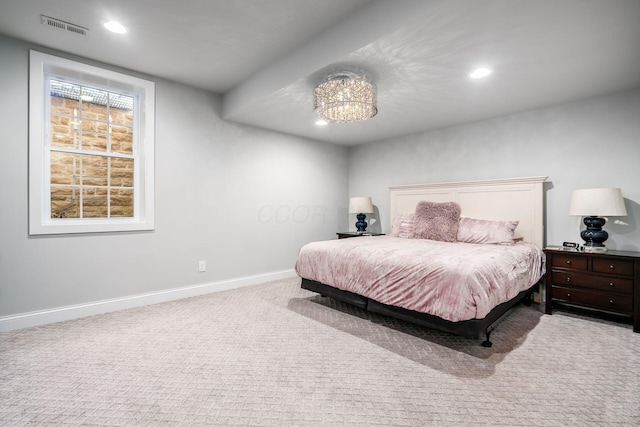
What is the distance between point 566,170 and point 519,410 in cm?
298

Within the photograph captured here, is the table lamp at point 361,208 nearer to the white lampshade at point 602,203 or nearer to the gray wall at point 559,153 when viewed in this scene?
the gray wall at point 559,153

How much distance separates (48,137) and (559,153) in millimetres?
5396

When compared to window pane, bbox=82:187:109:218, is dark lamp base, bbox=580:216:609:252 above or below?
below

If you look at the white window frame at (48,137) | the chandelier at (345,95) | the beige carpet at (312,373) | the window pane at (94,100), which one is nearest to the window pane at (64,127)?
the window pane at (94,100)

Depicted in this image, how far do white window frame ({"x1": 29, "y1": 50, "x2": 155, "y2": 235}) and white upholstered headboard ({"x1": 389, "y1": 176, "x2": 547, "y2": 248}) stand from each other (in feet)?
12.0

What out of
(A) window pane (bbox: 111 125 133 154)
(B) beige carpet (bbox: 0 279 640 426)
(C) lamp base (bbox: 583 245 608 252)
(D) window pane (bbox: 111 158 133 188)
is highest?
(A) window pane (bbox: 111 125 133 154)

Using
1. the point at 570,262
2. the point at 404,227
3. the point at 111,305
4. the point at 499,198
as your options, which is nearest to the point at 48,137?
the point at 111,305

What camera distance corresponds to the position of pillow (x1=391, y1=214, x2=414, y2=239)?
13.1 ft

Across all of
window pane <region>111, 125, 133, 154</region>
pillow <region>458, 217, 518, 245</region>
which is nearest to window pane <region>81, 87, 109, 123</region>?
window pane <region>111, 125, 133, 154</region>

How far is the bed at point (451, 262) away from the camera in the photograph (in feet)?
6.90

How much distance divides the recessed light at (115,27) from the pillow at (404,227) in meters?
3.66

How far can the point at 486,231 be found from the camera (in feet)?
11.2

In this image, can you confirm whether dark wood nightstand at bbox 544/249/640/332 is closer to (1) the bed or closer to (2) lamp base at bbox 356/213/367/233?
(1) the bed

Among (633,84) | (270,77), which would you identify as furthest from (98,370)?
(633,84)
